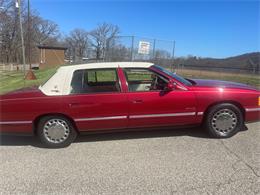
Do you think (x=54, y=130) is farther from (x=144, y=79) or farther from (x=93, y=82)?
(x=144, y=79)

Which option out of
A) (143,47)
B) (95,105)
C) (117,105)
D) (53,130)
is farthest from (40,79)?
(117,105)

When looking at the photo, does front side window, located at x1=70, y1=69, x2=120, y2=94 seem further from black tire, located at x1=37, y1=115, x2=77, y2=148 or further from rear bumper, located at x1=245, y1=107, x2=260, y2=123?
rear bumper, located at x1=245, y1=107, x2=260, y2=123

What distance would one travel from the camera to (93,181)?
3.40m

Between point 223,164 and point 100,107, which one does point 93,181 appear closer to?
point 100,107

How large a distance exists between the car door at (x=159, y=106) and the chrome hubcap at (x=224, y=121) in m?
0.41

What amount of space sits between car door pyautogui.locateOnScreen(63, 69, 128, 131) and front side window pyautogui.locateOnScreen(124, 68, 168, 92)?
296 mm

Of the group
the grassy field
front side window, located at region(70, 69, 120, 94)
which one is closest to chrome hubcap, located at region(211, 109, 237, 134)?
front side window, located at region(70, 69, 120, 94)

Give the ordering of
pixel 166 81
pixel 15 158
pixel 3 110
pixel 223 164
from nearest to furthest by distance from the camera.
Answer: pixel 223 164 < pixel 15 158 < pixel 3 110 < pixel 166 81

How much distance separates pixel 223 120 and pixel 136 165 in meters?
2.03

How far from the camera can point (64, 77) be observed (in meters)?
4.70

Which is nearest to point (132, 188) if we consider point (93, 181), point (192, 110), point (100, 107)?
point (93, 181)

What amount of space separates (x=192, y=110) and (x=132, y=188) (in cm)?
216

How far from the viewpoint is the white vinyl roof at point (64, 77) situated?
4621 mm

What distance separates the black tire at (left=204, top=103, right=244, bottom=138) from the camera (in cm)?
481
